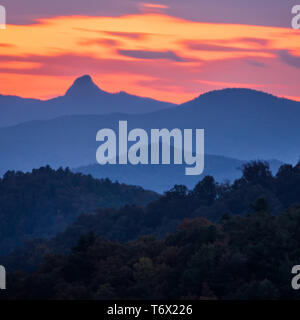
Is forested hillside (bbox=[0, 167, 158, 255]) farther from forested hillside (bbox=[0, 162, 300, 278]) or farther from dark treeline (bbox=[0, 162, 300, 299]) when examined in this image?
dark treeline (bbox=[0, 162, 300, 299])

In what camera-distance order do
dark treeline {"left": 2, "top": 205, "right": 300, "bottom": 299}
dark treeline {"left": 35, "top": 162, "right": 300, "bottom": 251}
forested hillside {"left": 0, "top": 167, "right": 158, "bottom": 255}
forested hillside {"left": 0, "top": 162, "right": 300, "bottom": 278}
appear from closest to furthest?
dark treeline {"left": 2, "top": 205, "right": 300, "bottom": 299} < dark treeline {"left": 35, "top": 162, "right": 300, "bottom": 251} < forested hillside {"left": 0, "top": 162, "right": 300, "bottom": 278} < forested hillside {"left": 0, "top": 167, "right": 158, "bottom": 255}

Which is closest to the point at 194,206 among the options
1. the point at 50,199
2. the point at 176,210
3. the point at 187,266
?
the point at 176,210

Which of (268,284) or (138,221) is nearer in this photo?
(268,284)

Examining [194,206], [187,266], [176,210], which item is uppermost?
[194,206]

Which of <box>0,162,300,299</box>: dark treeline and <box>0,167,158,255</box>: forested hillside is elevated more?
<box>0,167,158,255</box>: forested hillside

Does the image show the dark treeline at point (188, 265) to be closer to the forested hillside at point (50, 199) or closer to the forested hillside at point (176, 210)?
the forested hillside at point (176, 210)

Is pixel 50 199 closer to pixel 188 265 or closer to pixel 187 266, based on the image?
pixel 187 266

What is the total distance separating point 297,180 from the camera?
97.8 metres

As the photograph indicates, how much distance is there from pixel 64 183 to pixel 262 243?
128272 millimetres

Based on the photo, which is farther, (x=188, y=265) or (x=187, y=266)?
(x=187, y=266)

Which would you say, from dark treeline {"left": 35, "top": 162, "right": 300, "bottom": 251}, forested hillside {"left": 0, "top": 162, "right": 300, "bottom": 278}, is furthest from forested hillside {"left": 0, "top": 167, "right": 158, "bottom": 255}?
dark treeline {"left": 35, "top": 162, "right": 300, "bottom": 251}

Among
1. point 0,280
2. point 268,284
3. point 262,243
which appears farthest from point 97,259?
point 268,284

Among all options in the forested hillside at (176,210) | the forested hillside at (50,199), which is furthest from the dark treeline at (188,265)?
the forested hillside at (50,199)
